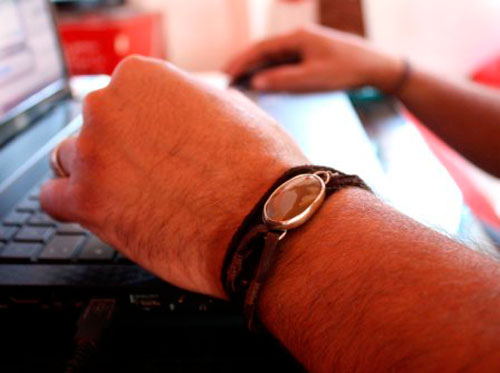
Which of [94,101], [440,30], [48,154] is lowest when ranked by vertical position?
[440,30]

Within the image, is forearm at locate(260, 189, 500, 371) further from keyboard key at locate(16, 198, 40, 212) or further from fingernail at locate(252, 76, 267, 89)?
fingernail at locate(252, 76, 267, 89)

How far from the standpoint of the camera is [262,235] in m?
0.29

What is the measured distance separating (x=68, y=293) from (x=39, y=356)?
0.23ft

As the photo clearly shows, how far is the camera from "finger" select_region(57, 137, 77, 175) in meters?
0.38

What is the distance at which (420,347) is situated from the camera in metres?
0.23

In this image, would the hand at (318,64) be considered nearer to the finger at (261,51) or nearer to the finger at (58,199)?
the finger at (261,51)

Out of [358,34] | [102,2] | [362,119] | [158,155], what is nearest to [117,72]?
[158,155]

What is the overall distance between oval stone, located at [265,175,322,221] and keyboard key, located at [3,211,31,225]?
0.26 metres

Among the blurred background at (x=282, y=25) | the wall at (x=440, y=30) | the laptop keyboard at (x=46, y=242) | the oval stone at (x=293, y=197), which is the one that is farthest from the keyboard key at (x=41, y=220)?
Result: the wall at (x=440, y=30)

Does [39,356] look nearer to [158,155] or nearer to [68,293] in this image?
[68,293]

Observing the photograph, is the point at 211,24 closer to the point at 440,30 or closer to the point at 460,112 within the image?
the point at 440,30

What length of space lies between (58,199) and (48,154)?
213mm

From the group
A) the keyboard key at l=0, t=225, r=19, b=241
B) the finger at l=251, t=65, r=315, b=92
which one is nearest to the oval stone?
the keyboard key at l=0, t=225, r=19, b=241

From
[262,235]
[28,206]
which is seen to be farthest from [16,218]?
[262,235]
